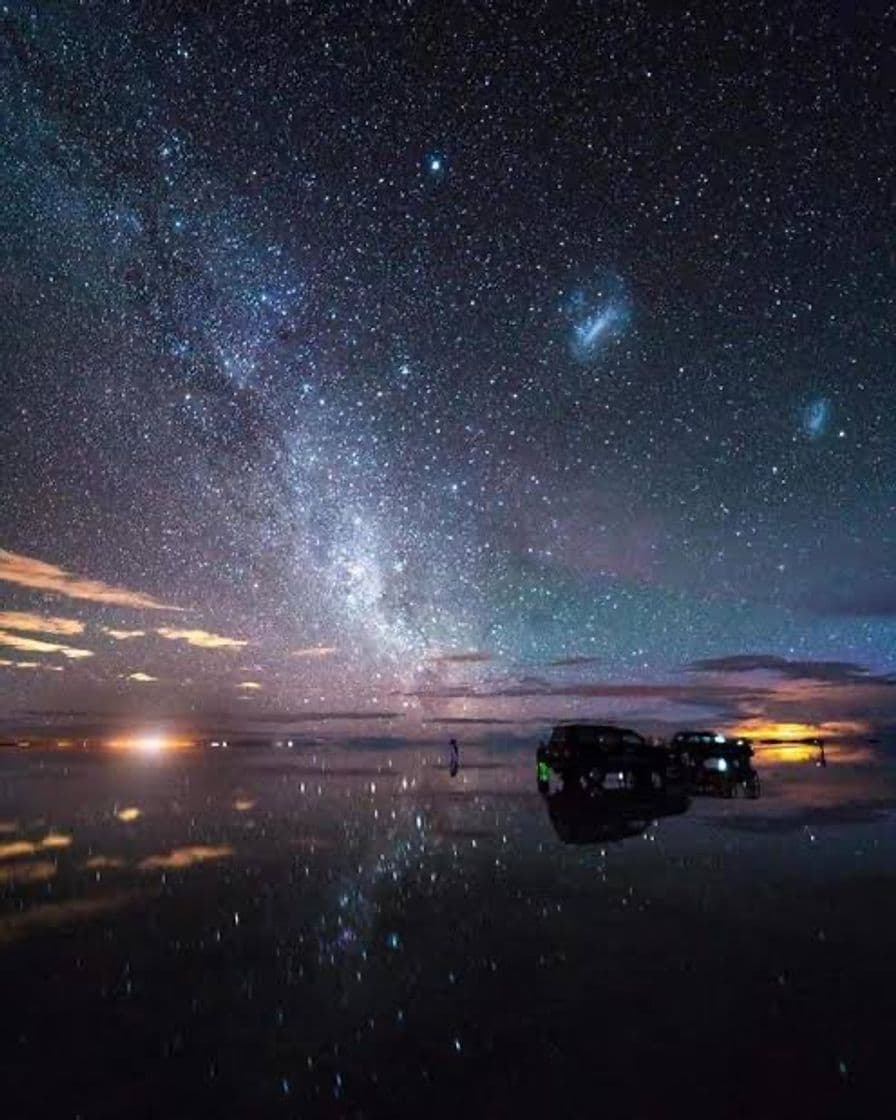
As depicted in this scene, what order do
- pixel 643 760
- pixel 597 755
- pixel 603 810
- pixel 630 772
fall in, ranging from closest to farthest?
pixel 603 810 → pixel 597 755 → pixel 643 760 → pixel 630 772

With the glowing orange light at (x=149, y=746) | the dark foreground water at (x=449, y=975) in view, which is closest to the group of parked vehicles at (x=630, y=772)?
the dark foreground water at (x=449, y=975)

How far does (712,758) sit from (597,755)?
8637 mm

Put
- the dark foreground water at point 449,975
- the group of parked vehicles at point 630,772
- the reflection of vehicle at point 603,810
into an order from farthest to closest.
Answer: the group of parked vehicles at point 630,772, the reflection of vehicle at point 603,810, the dark foreground water at point 449,975

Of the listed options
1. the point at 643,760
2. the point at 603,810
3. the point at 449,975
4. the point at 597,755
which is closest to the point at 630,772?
the point at 643,760

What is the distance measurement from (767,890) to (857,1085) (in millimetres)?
8610

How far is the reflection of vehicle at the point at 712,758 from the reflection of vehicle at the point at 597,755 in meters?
2.90

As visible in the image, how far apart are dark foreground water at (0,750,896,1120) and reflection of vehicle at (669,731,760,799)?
16.7 m

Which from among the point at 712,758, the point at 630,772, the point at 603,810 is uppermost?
the point at 712,758

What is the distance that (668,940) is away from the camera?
12102 mm

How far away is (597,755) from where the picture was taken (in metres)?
35.2

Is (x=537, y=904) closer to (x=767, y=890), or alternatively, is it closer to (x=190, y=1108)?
(x=767, y=890)

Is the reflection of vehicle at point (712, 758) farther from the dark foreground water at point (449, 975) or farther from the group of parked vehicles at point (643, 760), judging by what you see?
the dark foreground water at point (449, 975)

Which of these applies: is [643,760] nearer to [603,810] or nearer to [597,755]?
[597,755]

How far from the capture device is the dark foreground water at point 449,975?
7457mm
